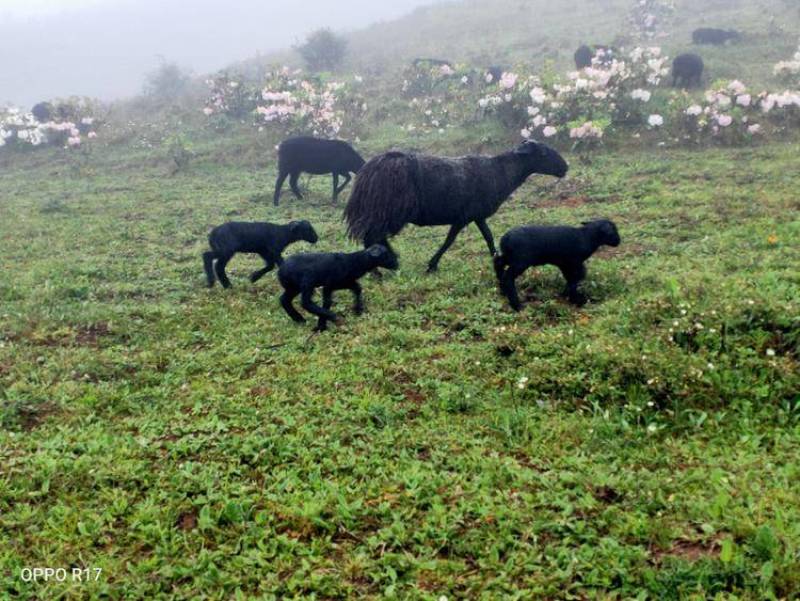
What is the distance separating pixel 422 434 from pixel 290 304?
2.83 meters

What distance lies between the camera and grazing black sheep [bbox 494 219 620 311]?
22.0 feet

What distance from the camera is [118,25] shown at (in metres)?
78.1

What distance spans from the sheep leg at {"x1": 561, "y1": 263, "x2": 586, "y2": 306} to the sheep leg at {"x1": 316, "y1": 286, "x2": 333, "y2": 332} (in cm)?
263

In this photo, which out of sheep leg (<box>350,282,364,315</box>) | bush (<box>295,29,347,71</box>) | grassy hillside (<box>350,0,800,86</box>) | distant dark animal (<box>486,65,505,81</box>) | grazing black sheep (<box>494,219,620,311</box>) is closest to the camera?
grazing black sheep (<box>494,219,620,311</box>)

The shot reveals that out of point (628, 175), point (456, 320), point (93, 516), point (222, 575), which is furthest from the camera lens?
point (628, 175)

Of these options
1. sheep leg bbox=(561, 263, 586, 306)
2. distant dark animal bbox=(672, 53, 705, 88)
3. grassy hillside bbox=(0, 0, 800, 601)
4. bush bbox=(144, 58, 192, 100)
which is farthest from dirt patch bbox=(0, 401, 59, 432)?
bush bbox=(144, 58, 192, 100)

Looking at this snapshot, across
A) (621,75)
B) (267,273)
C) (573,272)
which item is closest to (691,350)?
(573,272)

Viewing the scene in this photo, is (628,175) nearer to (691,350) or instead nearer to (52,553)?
(691,350)

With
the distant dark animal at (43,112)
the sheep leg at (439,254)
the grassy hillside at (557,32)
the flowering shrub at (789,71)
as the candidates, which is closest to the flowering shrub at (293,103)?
the distant dark animal at (43,112)

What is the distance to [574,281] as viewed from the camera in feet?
22.4

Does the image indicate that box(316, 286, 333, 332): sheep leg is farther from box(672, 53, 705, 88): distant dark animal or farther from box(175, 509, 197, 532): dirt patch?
box(672, 53, 705, 88): distant dark animal

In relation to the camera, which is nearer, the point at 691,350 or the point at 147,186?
the point at 691,350

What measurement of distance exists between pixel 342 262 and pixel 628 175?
27.5ft

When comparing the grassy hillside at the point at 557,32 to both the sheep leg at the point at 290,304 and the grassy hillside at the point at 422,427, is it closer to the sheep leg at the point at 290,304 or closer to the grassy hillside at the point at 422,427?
the grassy hillside at the point at 422,427
